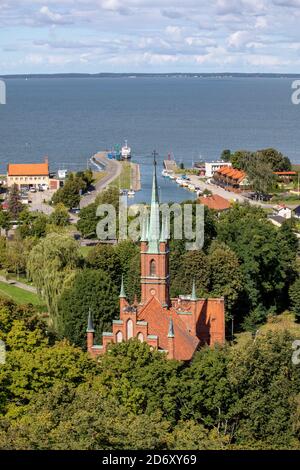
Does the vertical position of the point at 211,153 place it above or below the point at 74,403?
above

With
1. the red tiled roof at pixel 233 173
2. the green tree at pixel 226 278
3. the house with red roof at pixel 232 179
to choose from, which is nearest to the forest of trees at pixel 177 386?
the green tree at pixel 226 278

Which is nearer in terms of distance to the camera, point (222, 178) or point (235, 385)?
point (235, 385)

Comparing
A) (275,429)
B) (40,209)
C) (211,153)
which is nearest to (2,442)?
(275,429)

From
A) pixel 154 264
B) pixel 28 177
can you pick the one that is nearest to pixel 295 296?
pixel 154 264

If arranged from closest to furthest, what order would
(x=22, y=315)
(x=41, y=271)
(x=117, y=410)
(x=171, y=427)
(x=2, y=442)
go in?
(x=2, y=442) → (x=117, y=410) → (x=171, y=427) → (x=22, y=315) → (x=41, y=271)

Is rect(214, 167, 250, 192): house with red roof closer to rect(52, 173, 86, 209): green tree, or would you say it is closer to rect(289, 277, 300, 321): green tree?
rect(52, 173, 86, 209): green tree

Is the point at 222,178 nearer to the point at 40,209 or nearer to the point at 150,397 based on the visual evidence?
the point at 40,209

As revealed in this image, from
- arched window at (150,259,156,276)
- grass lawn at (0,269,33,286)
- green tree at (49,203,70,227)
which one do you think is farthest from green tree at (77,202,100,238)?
arched window at (150,259,156,276)
